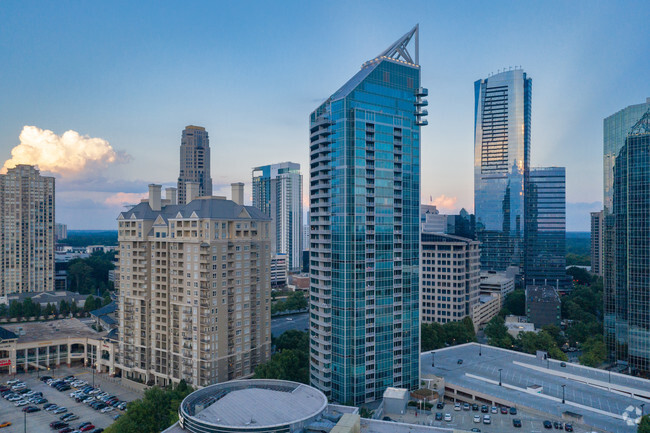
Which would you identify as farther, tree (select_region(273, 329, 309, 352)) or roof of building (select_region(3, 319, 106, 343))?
roof of building (select_region(3, 319, 106, 343))

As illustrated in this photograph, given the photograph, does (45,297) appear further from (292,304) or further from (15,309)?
(292,304)

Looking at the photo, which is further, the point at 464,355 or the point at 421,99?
the point at 464,355

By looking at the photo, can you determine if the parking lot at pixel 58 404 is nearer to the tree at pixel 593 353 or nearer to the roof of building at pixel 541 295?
the tree at pixel 593 353

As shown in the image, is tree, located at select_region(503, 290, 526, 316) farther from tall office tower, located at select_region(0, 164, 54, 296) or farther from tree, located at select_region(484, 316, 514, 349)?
tall office tower, located at select_region(0, 164, 54, 296)

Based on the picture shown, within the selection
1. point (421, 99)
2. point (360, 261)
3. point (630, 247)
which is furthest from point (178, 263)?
point (630, 247)

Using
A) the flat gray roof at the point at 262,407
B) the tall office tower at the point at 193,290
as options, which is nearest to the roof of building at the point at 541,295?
the tall office tower at the point at 193,290

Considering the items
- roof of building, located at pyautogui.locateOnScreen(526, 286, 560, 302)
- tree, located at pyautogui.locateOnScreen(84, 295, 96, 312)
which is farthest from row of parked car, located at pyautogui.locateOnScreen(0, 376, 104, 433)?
roof of building, located at pyautogui.locateOnScreen(526, 286, 560, 302)

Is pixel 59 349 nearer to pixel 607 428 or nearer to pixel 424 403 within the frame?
pixel 424 403

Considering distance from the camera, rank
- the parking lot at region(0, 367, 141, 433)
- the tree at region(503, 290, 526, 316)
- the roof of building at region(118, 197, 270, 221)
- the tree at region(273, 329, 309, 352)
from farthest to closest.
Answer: the tree at region(503, 290, 526, 316) → the tree at region(273, 329, 309, 352) → the roof of building at region(118, 197, 270, 221) → the parking lot at region(0, 367, 141, 433)
